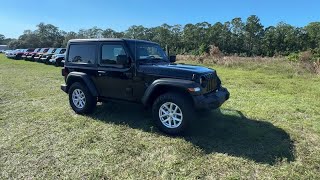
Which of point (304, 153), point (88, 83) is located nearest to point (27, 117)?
point (88, 83)

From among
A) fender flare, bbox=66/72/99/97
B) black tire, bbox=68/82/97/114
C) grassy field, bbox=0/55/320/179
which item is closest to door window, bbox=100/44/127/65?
fender flare, bbox=66/72/99/97

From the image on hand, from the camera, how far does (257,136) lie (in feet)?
16.5

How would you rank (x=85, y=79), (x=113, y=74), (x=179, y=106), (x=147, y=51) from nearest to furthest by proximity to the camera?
(x=179, y=106), (x=113, y=74), (x=147, y=51), (x=85, y=79)

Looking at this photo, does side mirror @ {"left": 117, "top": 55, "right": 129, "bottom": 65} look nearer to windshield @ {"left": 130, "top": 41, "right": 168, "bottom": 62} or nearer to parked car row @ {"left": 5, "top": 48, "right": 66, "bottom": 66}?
windshield @ {"left": 130, "top": 41, "right": 168, "bottom": 62}

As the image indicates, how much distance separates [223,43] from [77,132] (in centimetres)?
7280

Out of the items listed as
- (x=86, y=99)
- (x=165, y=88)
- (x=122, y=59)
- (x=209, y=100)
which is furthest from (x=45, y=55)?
(x=209, y=100)

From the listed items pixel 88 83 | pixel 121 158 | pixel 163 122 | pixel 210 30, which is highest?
pixel 210 30

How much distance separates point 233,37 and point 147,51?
73.1m

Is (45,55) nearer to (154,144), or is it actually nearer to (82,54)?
(82,54)

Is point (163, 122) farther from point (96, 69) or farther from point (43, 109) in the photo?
point (43, 109)

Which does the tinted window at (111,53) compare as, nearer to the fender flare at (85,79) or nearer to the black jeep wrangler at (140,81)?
the black jeep wrangler at (140,81)

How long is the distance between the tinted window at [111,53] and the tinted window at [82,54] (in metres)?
0.30

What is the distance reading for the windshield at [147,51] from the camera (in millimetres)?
5722

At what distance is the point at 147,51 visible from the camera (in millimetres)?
6043
